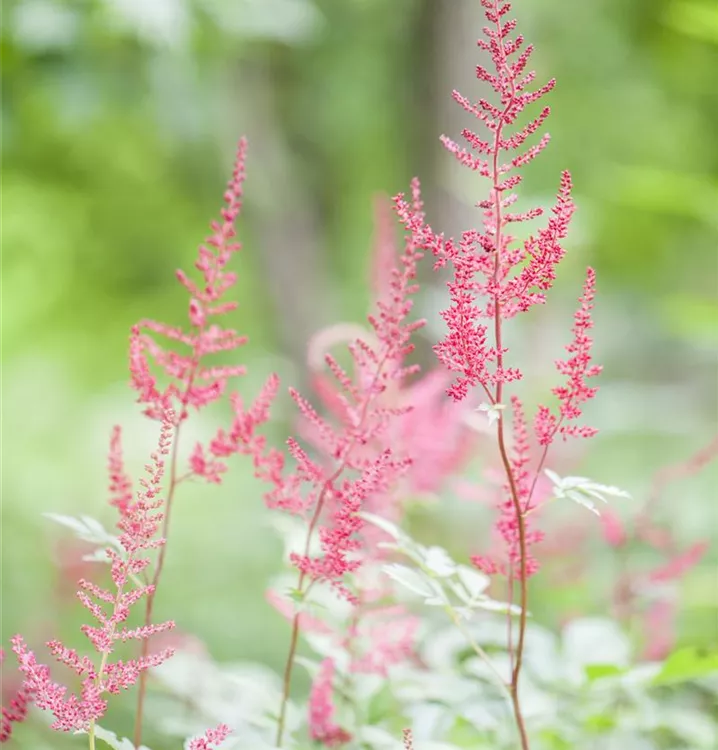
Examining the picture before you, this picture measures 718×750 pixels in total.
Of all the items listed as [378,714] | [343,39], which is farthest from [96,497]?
[378,714]

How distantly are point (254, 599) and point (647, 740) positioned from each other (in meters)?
1.99

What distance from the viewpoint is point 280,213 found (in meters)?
4.51

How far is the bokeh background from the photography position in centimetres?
234

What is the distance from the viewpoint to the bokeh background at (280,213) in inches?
92.2

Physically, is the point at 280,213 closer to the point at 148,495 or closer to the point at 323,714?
the point at 323,714

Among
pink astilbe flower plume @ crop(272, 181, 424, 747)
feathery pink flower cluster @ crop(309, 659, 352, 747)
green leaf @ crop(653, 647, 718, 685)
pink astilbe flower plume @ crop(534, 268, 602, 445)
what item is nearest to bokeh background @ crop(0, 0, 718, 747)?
green leaf @ crop(653, 647, 718, 685)

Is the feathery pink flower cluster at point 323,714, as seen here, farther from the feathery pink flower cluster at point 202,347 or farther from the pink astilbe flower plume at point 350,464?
the feathery pink flower cluster at point 202,347

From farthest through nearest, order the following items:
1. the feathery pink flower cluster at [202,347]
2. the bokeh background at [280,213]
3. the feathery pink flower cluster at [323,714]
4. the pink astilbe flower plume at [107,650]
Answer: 1. the bokeh background at [280,213]
2. the feathery pink flower cluster at [323,714]
3. the feathery pink flower cluster at [202,347]
4. the pink astilbe flower plume at [107,650]

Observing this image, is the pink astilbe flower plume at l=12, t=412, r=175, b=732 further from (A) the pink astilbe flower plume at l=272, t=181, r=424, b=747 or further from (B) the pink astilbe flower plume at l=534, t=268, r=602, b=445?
(B) the pink astilbe flower plume at l=534, t=268, r=602, b=445

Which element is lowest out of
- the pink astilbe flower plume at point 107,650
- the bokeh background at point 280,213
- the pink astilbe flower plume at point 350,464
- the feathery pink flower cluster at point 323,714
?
the pink astilbe flower plume at point 107,650

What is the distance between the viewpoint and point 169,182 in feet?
18.2

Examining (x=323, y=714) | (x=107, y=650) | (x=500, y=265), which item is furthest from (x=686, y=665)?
(x=107, y=650)

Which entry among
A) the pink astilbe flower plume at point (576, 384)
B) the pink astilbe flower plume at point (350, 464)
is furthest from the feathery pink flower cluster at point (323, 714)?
the pink astilbe flower plume at point (576, 384)

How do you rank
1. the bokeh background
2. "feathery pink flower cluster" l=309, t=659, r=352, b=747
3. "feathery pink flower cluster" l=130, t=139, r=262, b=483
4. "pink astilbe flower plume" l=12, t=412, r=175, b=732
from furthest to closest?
the bokeh background < "feathery pink flower cluster" l=309, t=659, r=352, b=747 < "feathery pink flower cluster" l=130, t=139, r=262, b=483 < "pink astilbe flower plume" l=12, t=412, r=175, b=732
